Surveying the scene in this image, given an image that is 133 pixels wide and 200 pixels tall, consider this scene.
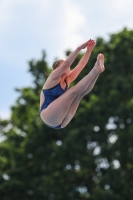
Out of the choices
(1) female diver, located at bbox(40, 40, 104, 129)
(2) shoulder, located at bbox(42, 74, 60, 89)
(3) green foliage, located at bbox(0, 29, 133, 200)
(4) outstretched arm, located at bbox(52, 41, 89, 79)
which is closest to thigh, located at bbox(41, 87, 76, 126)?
(1) female diver, located at bbox(40, 40, 104, 129)

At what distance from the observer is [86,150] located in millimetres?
21469

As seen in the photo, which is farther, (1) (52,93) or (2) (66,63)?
(1) (52,93)

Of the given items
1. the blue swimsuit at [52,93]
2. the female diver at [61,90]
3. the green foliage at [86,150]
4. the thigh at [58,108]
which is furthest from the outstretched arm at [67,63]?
the green foliage at [86,150]

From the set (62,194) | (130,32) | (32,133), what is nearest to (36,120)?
(32,133)

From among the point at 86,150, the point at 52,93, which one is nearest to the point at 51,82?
the point at 52,93

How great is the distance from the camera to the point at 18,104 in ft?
84.2

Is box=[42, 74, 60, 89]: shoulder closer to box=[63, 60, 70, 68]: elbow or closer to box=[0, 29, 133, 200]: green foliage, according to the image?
box=[63, 60, 70, 68]: elbow

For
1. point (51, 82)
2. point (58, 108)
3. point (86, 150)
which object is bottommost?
point (58, 108)

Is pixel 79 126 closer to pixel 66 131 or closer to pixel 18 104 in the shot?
pixel 66 131

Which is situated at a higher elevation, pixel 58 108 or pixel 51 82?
pixel 51 82

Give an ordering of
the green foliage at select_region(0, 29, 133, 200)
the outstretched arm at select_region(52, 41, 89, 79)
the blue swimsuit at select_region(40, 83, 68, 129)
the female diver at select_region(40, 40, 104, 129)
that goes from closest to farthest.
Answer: the outstretched arm at select_region(52, 41, 89, 79), the female diver at select_region(40, 40, 104, 129), the blue swimsuit at select_region(40, 83, 68, 129), the green foliage at select_region(0, 29, 133, 200)

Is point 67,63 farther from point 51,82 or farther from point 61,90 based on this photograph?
point 61,90

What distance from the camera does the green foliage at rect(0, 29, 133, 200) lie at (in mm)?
21125

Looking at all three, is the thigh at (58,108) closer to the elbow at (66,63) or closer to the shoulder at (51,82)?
the shoulder at (51,82)
